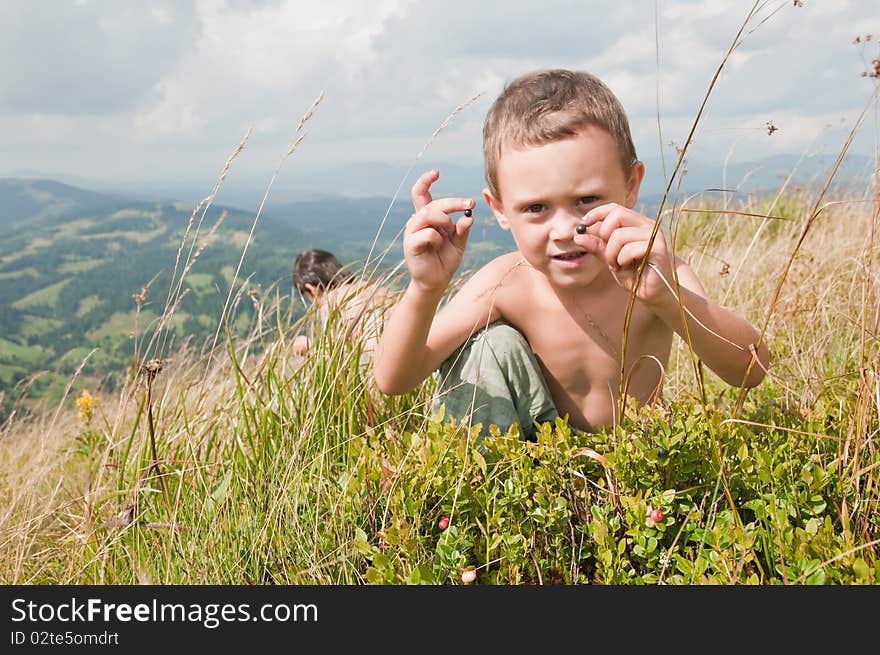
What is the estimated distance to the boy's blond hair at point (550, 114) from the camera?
89.1 inches

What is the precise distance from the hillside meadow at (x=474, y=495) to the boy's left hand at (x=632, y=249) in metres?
0.08

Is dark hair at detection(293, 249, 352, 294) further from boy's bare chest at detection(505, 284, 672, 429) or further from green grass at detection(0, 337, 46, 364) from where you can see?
green grass at detection(0, 337, 46, 364)

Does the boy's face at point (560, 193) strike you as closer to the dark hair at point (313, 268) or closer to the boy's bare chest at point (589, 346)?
the boy's bare chest at point (589, 346)

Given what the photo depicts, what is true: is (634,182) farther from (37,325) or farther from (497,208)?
(37,325)

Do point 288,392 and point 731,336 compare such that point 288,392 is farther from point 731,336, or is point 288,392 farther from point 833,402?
point 833,402

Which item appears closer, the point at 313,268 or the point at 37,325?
the point at 313,268

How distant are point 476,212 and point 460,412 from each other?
2.41 ft

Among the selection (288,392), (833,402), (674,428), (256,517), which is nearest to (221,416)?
(288,392)

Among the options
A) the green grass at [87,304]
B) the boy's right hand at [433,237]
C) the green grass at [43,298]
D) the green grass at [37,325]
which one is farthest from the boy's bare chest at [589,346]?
the green grass at [43,298]

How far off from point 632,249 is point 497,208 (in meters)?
0.81

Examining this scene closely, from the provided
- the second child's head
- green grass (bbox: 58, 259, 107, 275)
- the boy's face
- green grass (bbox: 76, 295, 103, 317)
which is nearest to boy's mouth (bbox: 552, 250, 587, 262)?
the boy's face

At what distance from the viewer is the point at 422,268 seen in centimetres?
210

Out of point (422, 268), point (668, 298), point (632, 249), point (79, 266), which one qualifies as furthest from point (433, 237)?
point (79, 266)

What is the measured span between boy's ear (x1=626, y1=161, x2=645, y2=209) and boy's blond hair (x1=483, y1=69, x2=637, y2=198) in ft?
0.10
